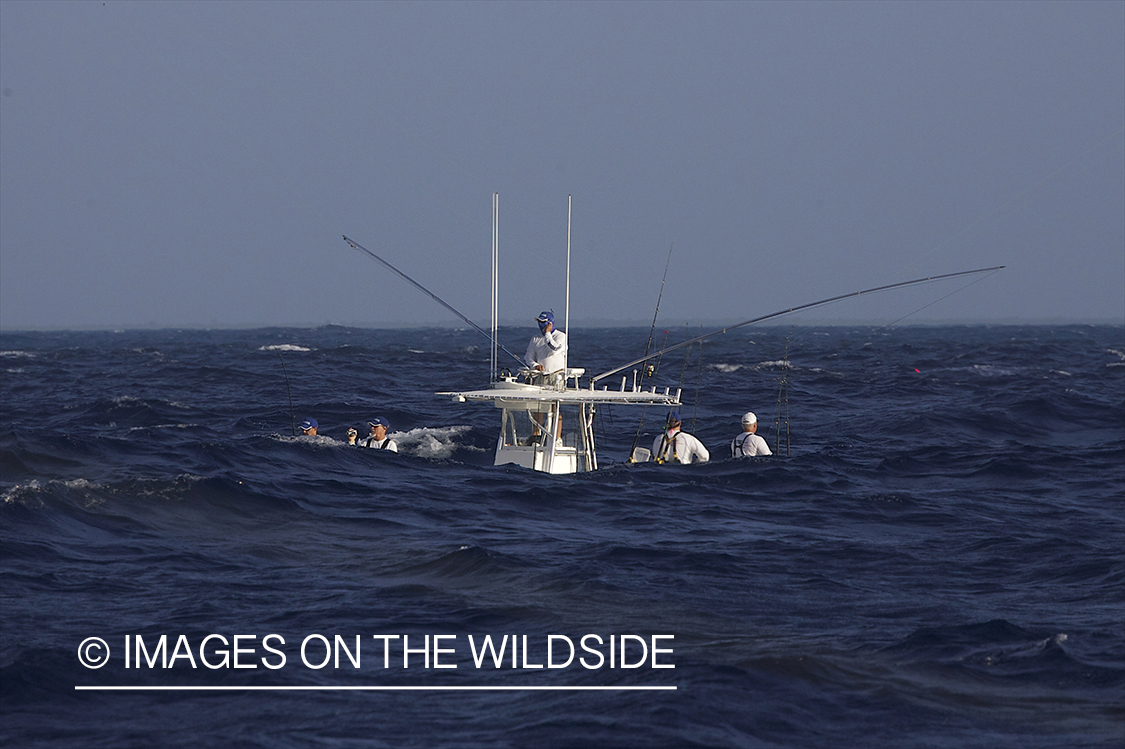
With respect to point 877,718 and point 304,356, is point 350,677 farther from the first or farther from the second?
point 304,356

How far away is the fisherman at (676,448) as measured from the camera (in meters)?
21.4

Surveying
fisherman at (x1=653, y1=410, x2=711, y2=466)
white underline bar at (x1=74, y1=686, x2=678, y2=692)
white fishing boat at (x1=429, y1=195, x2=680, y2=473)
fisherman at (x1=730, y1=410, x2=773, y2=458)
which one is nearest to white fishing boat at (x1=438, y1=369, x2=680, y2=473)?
white fishing boat at (x1=429, y1=195, x2=680, y2=473)

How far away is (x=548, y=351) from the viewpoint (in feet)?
61.8

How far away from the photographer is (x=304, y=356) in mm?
69000

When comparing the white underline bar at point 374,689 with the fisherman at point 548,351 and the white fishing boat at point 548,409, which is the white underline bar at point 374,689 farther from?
the fisherman at point 548,351

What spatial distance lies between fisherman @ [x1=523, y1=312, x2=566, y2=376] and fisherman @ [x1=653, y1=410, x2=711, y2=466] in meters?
3.30

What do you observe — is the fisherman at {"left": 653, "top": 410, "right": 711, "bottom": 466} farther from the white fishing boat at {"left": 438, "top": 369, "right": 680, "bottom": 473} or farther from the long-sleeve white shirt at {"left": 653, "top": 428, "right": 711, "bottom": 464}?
the white fishing boat at {"left": 438, "top": 369, "right": 680, "bottom": 473}

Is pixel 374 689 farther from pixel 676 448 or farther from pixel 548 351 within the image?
pixel 676 448

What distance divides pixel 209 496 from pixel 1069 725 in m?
12.3

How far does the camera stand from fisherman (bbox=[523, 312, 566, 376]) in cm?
1881

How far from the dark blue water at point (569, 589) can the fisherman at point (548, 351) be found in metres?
1.86

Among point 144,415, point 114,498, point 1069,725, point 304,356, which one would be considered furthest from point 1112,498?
point 304,356

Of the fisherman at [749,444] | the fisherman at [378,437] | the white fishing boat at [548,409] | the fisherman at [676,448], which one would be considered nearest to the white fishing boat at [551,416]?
the white fishing boat at [548,409]

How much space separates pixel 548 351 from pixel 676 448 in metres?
3.89
